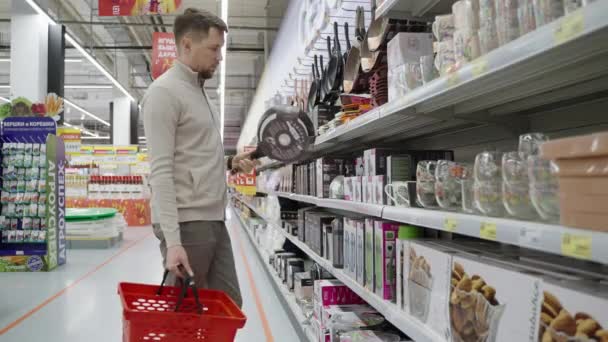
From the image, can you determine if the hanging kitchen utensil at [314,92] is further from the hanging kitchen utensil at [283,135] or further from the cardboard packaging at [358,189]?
the cardboard packaging at [358,189]

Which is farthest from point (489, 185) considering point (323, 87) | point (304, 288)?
point (304, 288)

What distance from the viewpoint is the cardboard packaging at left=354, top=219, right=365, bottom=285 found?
7.19 ft

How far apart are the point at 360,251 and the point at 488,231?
3.86 ft

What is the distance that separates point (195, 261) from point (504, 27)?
55.5 inches

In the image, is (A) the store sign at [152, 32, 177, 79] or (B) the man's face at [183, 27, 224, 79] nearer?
(B) the man's face at [183, 27, 224, 79]

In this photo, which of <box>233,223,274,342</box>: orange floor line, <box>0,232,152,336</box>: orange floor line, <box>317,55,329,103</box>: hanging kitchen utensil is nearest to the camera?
<box>317,55,329,103</box>: hanging kitchen utensil

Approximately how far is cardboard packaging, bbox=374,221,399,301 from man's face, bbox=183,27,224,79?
998 millimetres

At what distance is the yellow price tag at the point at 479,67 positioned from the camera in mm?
1100

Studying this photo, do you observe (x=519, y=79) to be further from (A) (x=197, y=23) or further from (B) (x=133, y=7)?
(B) (x=133, y=7)

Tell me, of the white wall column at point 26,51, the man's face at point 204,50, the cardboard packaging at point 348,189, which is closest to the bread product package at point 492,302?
the cardboard packaging at point 348,189

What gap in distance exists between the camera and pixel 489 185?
1256 millimetres

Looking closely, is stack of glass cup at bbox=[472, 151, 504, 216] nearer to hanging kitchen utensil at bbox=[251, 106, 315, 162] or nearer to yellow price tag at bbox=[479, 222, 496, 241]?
yellow price tag at bbox=[479, 222, 496, 241]

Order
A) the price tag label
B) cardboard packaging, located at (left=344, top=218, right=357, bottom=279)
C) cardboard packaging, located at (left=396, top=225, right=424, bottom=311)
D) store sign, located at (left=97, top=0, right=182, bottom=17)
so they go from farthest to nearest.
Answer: store sign, located at (left=97, top=0, right=182, bottom=17), cardboard packaging, located at (left=344, top=218, right=357, bottom=279), cardboard packaging, located at (left=396, top=225, right=424, bottom=311), the price tag label

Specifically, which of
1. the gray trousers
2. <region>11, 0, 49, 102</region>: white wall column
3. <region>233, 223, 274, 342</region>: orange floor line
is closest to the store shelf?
the gray trousers
